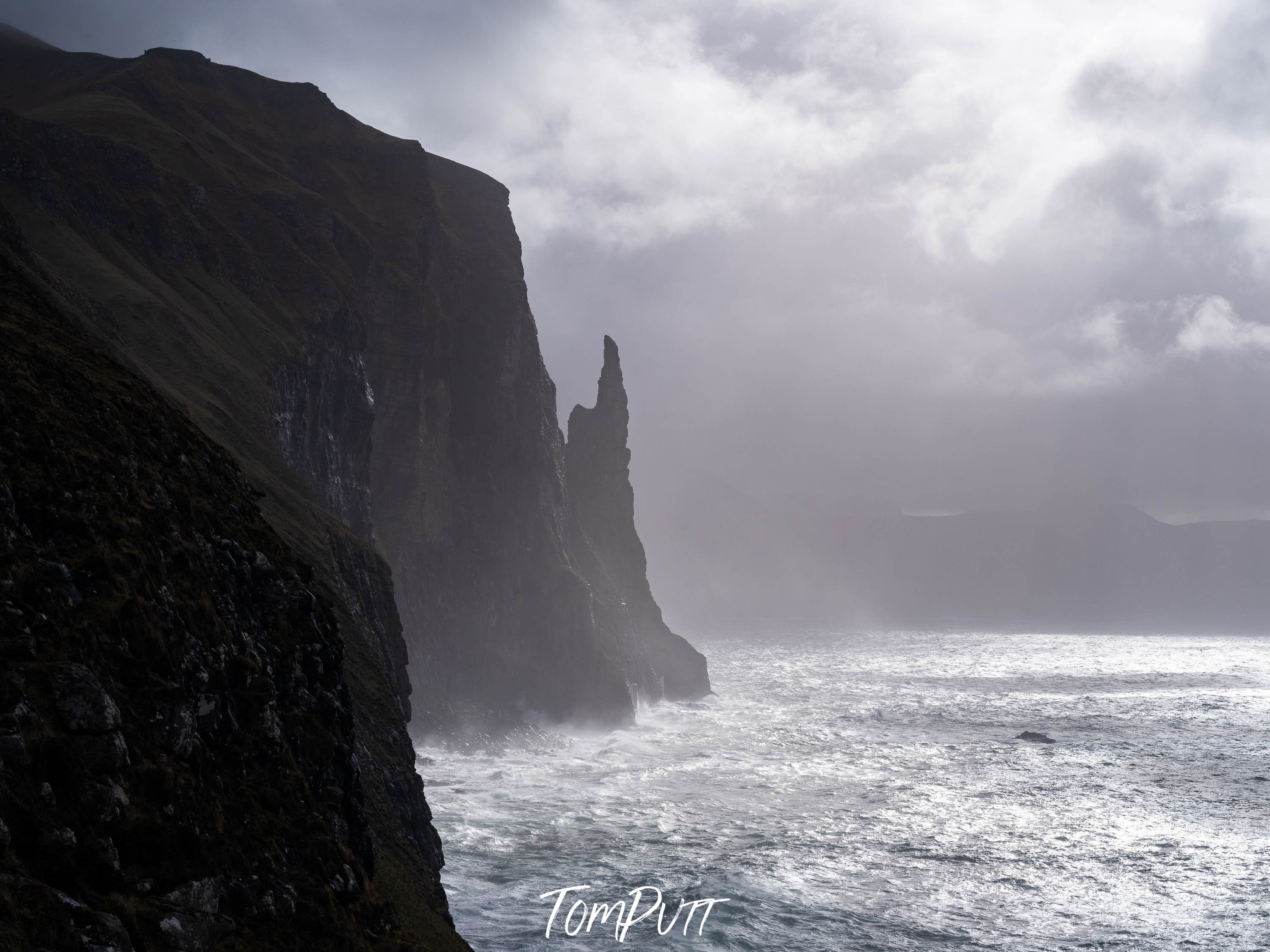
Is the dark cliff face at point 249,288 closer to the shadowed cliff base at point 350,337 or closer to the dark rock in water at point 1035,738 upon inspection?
the shadowed cliff base at point 350,337

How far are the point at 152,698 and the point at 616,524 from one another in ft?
417

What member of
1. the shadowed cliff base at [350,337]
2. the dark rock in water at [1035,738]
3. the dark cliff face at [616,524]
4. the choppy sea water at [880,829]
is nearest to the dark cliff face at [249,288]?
the shadowed cliff base at [350,337]

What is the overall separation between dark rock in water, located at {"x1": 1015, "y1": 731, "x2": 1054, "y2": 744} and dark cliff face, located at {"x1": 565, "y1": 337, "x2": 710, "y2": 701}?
47.6 metres

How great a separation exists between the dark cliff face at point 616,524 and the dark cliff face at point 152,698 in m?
104

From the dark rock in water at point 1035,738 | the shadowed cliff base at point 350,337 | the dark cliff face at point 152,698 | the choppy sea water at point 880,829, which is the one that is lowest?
the dark rock in water at point 1035,738

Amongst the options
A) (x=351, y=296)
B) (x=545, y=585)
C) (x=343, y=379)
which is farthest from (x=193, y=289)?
(x=545, y=585)

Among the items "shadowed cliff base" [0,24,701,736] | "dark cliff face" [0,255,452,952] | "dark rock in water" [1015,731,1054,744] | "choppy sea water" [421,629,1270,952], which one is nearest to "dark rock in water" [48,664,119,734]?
"dark cliff face" [0,255,452,952]

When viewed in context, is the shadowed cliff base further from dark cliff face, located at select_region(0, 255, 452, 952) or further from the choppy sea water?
dark cliff face, located at select_region(0, 255, 452, 952)

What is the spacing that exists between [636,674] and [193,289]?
73.6 metres

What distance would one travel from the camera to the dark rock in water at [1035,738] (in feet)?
295

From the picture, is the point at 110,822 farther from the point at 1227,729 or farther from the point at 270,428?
the point at 1227,729

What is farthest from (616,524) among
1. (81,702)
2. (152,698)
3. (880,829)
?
(81,702)

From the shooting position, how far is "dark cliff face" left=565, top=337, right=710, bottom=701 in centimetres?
12738

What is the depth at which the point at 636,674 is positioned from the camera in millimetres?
113625
